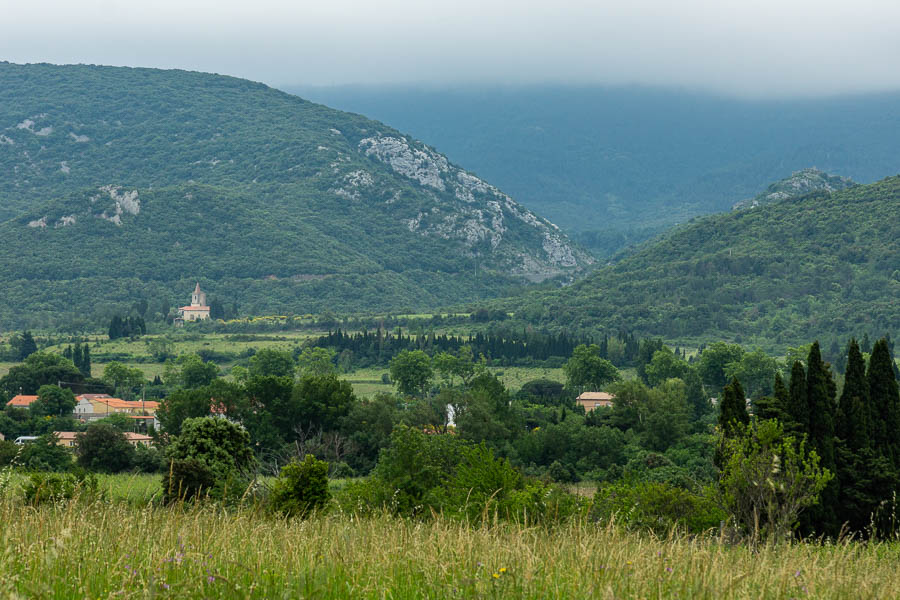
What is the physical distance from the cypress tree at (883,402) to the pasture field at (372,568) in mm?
33938

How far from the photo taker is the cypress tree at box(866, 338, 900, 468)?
39656mm

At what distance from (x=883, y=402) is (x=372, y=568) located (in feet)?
123

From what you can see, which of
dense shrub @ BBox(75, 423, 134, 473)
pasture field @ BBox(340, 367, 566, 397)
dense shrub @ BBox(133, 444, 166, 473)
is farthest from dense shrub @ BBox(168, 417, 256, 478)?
pasture field @ BBox(340, 367, 566, 397)

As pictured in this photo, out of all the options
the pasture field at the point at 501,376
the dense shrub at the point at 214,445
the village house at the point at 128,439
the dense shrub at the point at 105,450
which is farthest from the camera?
the pasture field at the point at 501,376

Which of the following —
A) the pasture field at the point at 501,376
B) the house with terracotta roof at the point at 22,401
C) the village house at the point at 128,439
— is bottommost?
the pasture field at the point at 501,376

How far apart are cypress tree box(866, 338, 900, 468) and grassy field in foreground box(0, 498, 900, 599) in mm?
34070

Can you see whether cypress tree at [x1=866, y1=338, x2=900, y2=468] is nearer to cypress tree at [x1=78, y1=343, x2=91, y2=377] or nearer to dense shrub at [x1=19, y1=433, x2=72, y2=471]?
dense shrub at [x1=19, y1=433, x2=72, y2=471]

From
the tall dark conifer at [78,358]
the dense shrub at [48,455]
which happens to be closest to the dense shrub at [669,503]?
the dense shrub at [48,455]

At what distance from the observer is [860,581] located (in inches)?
290

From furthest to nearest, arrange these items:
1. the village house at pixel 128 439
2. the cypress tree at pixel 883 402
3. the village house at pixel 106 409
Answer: the village house at pixel 106 409, the village house at pixel 128 439, the cypress tree at pixel 883 402

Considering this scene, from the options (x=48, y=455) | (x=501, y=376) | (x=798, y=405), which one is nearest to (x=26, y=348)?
(x=501, y=376)

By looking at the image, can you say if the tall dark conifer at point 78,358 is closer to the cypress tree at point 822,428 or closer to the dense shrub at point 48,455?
the dense shrub at point 48,455

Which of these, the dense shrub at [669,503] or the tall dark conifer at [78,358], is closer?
the dense shrub at [669,503]

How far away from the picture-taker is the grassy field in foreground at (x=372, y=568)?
6664mm
